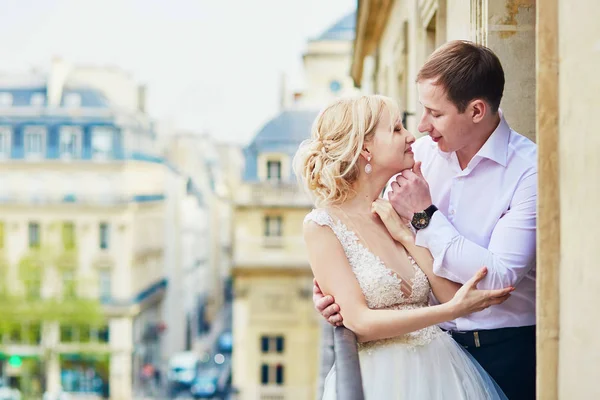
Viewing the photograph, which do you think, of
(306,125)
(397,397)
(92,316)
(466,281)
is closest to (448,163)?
(466,281)

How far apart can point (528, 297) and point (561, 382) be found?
2.56 feet

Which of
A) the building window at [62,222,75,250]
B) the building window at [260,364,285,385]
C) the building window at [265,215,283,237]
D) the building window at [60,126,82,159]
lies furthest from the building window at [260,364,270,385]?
the building window at [60,126,82,159]

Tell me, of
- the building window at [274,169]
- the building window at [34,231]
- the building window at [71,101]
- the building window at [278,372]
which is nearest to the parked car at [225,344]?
the building window at [34,231]

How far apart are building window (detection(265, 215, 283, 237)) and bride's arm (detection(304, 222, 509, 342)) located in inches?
1006

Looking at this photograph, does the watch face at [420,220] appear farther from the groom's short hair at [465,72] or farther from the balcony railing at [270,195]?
the balcony railing at [270,195]

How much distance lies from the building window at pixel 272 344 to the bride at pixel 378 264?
26192 millimetres

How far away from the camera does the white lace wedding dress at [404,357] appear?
2.79 meters

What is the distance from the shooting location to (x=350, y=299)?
2.75 m

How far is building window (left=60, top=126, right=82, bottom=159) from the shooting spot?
38912 mm

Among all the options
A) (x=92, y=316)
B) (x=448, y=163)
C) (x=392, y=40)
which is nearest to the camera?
(x=448, y=163)

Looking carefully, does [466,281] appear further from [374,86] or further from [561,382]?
[374,86]

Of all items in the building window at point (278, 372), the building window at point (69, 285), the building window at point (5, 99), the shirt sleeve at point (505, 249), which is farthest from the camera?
the building window at point (5, 99)

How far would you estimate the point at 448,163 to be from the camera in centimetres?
296

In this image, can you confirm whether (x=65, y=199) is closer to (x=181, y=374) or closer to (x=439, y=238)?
(x=181, y=374)
